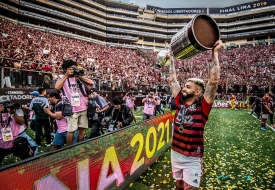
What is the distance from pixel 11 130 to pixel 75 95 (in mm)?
1529

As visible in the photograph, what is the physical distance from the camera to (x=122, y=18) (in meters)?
67.2

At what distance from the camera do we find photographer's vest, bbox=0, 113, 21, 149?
3980 millimetres

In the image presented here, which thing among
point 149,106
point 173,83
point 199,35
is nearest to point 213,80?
point 199,35

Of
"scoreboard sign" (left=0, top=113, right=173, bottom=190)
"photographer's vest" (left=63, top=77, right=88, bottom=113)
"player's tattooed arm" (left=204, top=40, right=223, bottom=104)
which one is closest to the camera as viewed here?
"scoreboard sign" (left=0, top=113, right=173, bottom=190)

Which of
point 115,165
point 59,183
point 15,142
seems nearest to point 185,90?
point 115,165

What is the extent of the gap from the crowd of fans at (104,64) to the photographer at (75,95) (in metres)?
5.68

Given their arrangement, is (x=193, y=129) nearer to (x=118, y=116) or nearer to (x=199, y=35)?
(x=199, y=35)

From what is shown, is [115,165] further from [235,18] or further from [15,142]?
[235,18]

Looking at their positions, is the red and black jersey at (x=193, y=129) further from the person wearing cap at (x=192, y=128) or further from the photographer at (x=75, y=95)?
the photographer at (x=75, y=95)

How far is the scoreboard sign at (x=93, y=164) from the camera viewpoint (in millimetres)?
1811

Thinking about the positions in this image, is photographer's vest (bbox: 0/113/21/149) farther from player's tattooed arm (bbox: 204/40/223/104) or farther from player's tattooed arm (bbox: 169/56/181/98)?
player's tattooed arm (bbox: 204/40/223/104)

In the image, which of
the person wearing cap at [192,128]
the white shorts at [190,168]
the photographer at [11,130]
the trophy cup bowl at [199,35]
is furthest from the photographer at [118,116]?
the trophy cup bowl at [199,35]

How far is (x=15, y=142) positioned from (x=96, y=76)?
13561 millimetres

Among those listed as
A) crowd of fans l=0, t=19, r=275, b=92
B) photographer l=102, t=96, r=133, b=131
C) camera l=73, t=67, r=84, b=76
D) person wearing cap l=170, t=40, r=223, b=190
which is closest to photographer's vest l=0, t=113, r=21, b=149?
camera l=73, t=67, r=84, b=76
